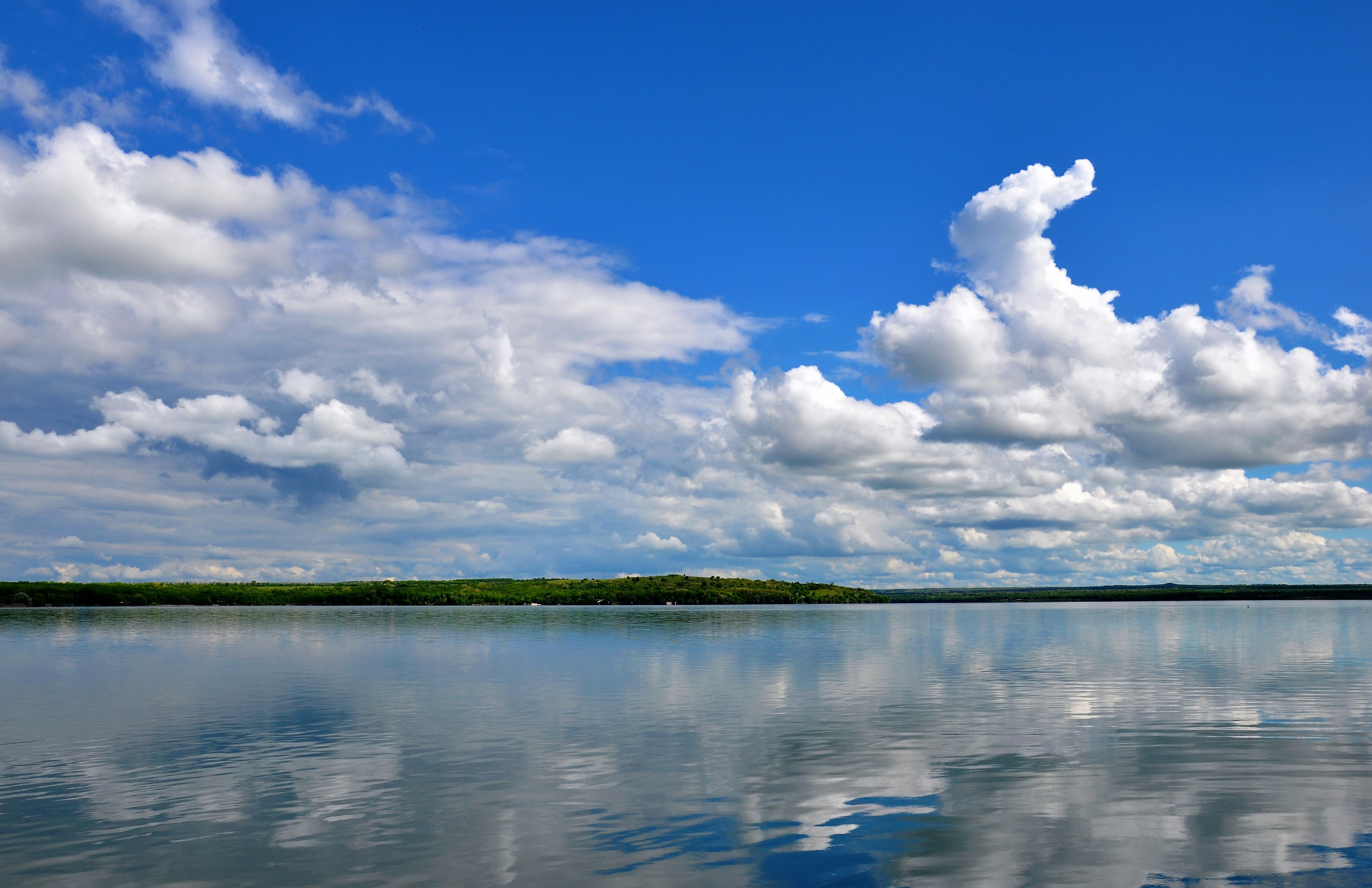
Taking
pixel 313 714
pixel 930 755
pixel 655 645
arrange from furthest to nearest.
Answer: pixel 655 645 → pixel 313 714 → pixel 930 755

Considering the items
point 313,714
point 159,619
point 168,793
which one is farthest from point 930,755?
point 159,619

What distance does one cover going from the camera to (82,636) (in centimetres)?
11400

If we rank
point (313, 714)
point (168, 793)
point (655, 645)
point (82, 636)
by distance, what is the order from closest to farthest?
point (168, 793) → point (313, 714) → point (655, 645) → point (82, 636)

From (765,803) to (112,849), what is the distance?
1663cm

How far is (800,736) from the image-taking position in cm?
3722

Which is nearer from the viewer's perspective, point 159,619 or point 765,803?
point 765,803

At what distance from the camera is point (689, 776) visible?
2952cm

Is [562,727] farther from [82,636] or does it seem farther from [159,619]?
[159,619]

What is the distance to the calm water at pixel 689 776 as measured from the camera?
66.6 ft

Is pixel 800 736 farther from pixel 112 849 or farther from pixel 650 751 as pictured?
pixel 112 849

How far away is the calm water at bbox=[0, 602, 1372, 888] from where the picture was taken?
20.3m

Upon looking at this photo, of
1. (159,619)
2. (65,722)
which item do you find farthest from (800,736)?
(159,619)

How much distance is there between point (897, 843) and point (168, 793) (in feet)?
71.4

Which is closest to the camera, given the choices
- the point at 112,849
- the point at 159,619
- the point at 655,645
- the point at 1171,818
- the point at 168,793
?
the point at 112,849
